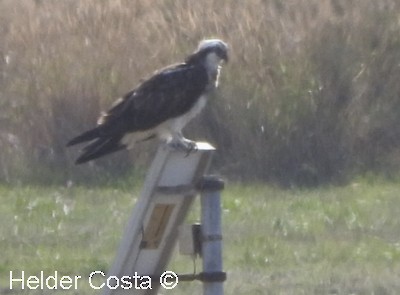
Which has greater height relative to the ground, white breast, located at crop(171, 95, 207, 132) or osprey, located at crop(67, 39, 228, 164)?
osprey, located at crop(67, 39, 228, 164)

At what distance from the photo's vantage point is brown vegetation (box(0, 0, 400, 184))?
1209cm

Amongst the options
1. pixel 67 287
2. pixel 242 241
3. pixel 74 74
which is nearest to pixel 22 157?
pixel 74 74

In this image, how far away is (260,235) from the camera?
9539 mm

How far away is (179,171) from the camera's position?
18.0ft

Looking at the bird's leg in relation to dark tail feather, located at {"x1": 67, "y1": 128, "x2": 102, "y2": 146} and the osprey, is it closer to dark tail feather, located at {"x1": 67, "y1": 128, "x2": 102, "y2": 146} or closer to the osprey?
the osprey

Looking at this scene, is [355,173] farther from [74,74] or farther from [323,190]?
[74,74]

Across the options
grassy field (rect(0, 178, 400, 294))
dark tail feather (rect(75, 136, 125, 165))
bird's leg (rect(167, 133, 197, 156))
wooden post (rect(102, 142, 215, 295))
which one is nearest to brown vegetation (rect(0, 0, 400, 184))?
→ grassy field (rect(0, 178, 400, 294))

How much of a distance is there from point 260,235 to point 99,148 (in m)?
2.62

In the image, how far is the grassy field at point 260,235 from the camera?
830 centimetres

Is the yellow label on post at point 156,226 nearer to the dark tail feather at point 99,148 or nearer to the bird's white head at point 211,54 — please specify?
the dark tail feather at point 99,148

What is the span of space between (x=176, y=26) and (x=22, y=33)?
1501 millimetres

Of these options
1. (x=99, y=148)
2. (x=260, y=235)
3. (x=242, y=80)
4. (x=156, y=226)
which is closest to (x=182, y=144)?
(x=99, y=148)

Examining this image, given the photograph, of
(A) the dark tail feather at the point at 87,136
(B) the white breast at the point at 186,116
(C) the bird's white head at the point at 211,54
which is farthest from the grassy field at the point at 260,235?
(C) the bird's white head at the point at 211,54

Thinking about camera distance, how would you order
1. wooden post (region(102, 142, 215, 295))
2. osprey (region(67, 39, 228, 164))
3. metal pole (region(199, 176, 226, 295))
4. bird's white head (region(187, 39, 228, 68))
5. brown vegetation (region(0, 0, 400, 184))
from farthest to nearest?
brown vegetation (region(0, 0, 400, 184)) < bird's white head (region(187, 39, 228, 68)) < osprey (region(67, 39, 228, 164)) < wooden post (region(102, 142, 215, 295)) < metal pole (region(199, 176, 226, 295))
